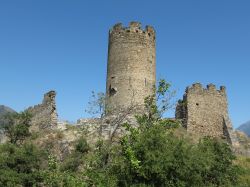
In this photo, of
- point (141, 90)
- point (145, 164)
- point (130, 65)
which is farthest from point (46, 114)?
point (145, 164)

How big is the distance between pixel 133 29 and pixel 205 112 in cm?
850

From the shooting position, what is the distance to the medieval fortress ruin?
31156 mm

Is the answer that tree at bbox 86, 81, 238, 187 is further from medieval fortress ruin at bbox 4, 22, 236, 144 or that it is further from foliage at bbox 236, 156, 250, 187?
medieval fortress ruin at bbox 4, 22, 236, 144

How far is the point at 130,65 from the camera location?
31344 millimetres

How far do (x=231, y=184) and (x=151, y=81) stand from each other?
1113 centimetres

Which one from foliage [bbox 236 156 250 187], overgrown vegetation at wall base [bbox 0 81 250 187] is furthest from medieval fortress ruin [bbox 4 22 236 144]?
overgrown vegetation at wall base [bbox 0 81 250 187]

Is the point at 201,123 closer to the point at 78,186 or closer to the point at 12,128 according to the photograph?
the point at 12,128

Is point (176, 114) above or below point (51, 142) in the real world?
above

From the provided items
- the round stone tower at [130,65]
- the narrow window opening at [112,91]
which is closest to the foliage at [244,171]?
the round stone tower at [130,65]

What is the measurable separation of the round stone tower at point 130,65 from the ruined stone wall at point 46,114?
4.92 m

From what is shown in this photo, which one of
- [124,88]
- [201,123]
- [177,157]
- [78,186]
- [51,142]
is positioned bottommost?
[78,186]

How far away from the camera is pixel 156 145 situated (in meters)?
18.8

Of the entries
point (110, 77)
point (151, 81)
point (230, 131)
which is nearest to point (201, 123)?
point (230, 131)

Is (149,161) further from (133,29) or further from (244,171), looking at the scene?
(133,29)
